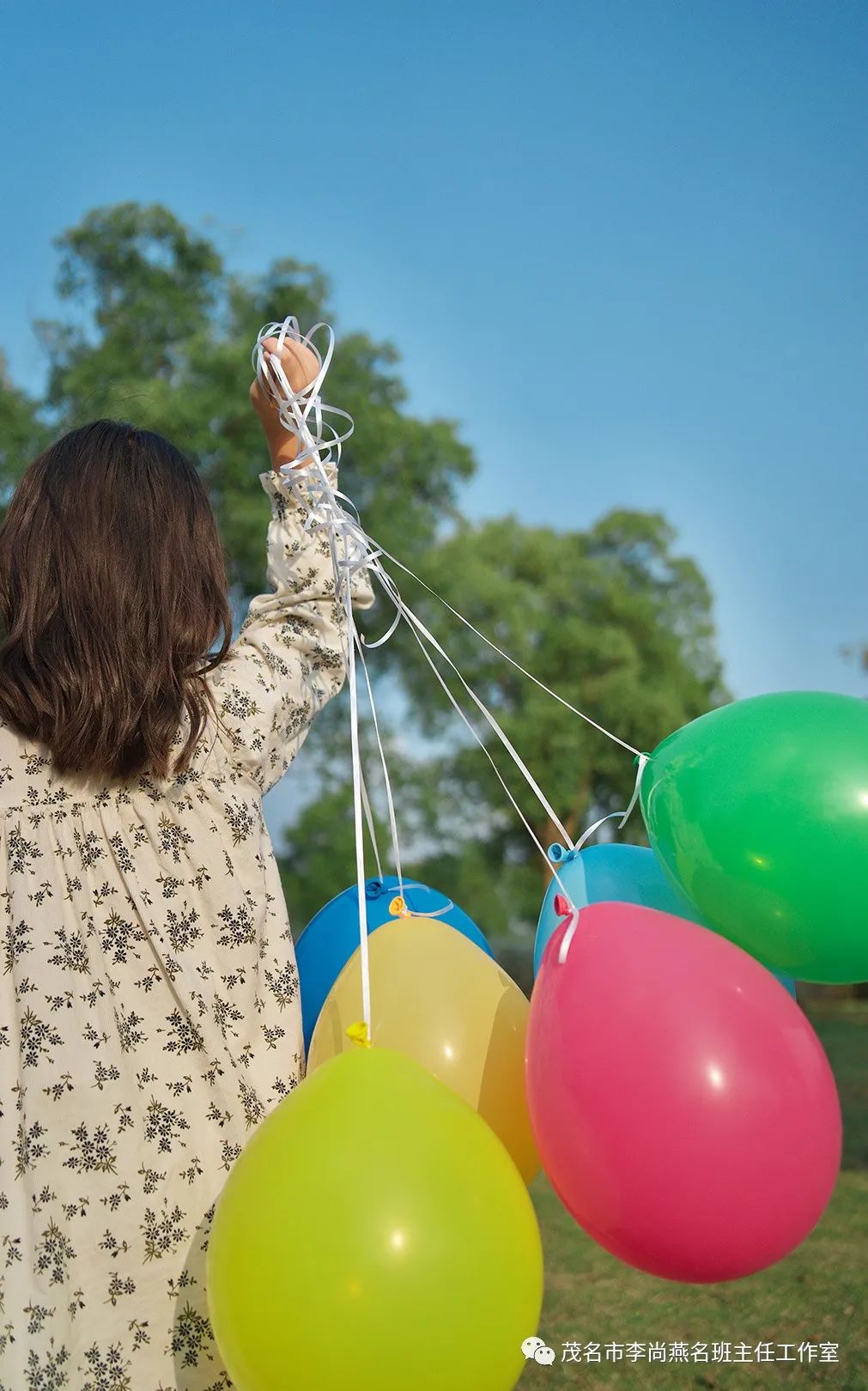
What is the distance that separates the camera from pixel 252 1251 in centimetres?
108

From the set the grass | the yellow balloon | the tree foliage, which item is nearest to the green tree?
the tree foliage

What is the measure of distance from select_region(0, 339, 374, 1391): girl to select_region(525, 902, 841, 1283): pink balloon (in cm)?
42

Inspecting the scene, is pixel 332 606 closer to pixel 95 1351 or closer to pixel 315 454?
pixel 315 454

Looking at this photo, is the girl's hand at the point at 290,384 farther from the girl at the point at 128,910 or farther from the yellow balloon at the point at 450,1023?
the yellow balloon at the point at 450,1023

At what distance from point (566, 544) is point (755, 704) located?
44.7 feet

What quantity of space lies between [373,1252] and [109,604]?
0.82 m

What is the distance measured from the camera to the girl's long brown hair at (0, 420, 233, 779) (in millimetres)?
1395

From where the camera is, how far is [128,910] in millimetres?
1377

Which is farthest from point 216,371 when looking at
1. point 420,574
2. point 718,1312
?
point 718,1312

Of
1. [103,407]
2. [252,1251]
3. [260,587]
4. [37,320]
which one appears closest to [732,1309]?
[252,1251]

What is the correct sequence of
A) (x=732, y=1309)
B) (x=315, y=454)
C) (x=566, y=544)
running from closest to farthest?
(x=315, y=454) < (x=732, y=1309) < (x=566, y=544)

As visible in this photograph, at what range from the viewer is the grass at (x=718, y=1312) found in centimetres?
319

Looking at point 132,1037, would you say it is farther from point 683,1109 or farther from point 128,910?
point 683,1109

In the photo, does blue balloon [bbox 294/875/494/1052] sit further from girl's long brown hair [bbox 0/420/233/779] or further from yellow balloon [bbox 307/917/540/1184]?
girl's long brown hair [bbox 0/420/233/779]
